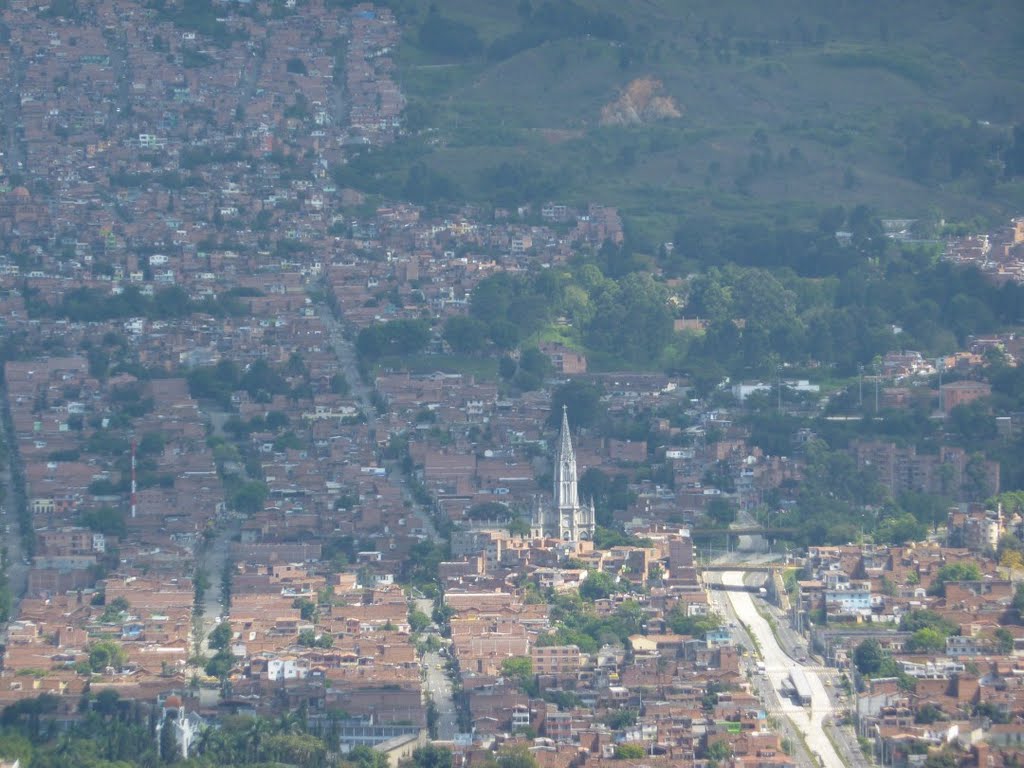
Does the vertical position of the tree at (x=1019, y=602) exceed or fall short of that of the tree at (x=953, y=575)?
it falls short

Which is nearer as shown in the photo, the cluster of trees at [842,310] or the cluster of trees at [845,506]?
the cluster of trees at [845,506]

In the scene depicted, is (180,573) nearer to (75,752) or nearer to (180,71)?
(75,752)

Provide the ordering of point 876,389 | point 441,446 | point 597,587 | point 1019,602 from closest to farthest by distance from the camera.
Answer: point 1019,602, point 597,587, point 441,446, point 876,389

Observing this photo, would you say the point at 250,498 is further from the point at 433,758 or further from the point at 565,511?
the point at 433,758

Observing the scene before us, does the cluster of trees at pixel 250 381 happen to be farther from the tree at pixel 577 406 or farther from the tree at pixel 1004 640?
the tree at pixel 1004 640

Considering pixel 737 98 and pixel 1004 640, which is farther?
pixel 737 98

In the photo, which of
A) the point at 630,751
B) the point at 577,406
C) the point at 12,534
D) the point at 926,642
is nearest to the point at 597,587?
the point at 926,642

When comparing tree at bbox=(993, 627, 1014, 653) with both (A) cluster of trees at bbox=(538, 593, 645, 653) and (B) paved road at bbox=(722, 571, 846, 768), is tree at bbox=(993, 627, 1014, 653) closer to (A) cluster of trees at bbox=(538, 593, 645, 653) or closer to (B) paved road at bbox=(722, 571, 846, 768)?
(B) paved road at bbox=(722, 571, 846, 768)

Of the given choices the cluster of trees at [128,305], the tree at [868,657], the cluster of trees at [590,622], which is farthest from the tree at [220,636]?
the cluster of trees at [128,305]
